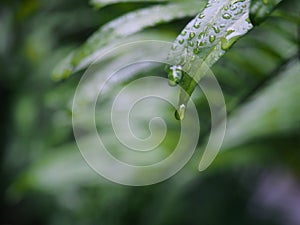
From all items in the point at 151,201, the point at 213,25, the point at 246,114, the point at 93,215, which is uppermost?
the point at 213,25

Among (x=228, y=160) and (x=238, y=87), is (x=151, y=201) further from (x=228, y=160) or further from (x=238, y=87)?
(x=238, y=87)

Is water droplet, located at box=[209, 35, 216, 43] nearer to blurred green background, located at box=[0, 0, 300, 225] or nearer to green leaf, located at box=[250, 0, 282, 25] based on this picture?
green leaf, located at box=[250, 0, 282, 25]

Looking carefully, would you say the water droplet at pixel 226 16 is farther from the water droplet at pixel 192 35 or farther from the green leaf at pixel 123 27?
the green leaf at pixel 123 27

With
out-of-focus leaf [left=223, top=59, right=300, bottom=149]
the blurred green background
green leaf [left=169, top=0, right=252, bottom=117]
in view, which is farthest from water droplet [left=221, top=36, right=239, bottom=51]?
out-of-focus leaf [left=223, top=59, right=300, bottom=149]

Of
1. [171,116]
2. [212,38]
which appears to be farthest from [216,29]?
[171,116]

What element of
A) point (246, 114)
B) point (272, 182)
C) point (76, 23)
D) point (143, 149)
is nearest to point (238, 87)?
point (246, 114)

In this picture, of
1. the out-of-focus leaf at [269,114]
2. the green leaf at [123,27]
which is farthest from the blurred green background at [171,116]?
the green leaf at [123,27]
